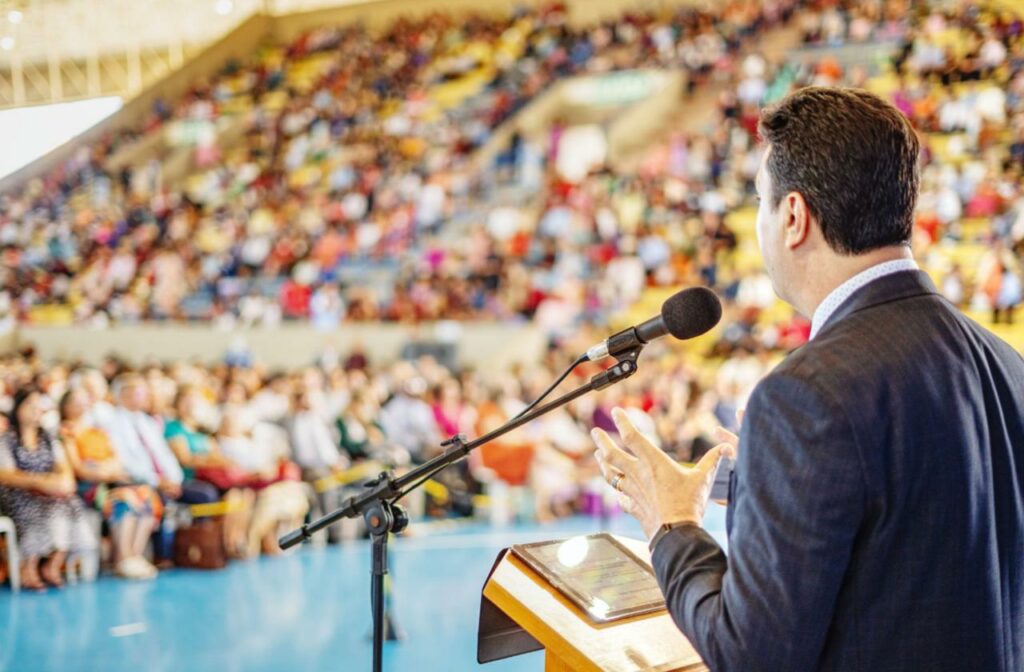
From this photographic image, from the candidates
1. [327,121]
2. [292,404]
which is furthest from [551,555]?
[327,121]

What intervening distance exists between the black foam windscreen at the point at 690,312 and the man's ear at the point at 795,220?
33 centimetres

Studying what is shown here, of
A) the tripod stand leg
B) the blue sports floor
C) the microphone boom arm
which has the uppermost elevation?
the microphone boom arm

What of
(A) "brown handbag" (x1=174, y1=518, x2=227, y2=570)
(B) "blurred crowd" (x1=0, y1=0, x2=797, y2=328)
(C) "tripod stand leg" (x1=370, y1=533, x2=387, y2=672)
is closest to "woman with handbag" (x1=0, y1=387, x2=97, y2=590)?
(A) "brown handbag" (x1=174, y1=518, x2=227, y2=570)

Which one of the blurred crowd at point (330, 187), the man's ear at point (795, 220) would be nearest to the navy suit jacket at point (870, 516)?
the man's ear at point (795, 220)

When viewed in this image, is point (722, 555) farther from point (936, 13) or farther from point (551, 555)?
point (936, 13)

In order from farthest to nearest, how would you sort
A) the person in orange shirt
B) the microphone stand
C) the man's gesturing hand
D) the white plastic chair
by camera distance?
the person in orange shirt → the white plastic chair → the microphone stand → the man's gesturing hand

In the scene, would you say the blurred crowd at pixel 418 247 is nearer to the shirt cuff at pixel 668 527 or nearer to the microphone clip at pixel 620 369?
the microphone clip at pixel 620 369

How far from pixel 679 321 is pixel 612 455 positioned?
1.04 feet

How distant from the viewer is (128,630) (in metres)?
4.45

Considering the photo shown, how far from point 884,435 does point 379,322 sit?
9280 mm

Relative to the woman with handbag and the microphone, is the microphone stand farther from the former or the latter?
the woman with handbag

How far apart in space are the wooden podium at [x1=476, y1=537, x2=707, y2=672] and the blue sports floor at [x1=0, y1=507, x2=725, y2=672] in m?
2.66

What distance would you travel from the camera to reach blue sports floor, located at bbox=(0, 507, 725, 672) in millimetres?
4102

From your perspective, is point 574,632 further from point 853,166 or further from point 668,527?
point 853,166
